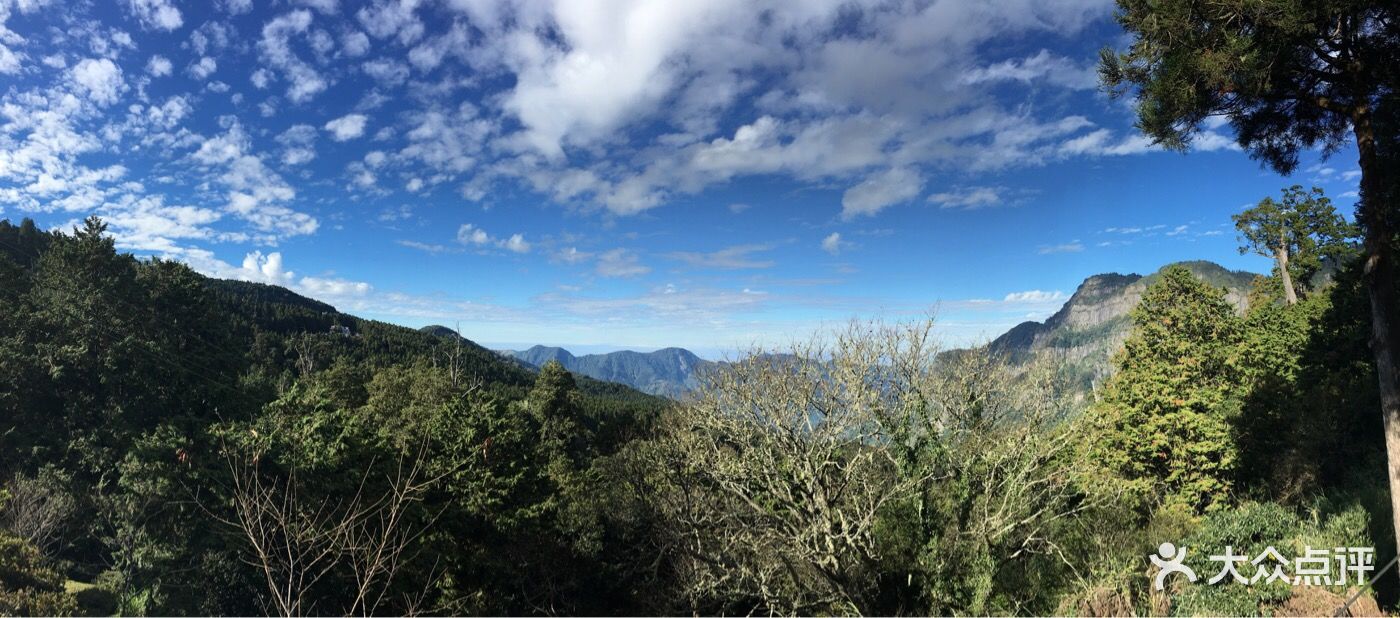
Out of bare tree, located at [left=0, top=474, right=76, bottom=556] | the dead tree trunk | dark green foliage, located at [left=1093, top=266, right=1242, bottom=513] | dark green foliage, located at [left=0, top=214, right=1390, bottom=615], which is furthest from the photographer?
dark green foliage, located at [left=1093, top=266, right=1242, bottom=513]

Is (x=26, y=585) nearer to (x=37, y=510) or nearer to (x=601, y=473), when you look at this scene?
(x=37, y=510)

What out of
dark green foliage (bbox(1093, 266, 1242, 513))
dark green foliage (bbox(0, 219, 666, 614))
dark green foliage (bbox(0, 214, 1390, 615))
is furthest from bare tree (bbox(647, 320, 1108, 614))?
dark green foliage (bbox(0, 219, 666, 614))

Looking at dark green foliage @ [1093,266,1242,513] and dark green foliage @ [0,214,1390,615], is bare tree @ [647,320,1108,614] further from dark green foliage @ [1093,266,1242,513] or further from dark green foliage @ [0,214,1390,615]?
dark green foliage @ [1093,266,1242,513]

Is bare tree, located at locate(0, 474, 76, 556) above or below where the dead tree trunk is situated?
below

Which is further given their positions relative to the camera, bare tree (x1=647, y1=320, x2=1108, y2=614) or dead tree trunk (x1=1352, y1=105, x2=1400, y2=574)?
bare tree (x1=647, y1=320, x2=1108, y2=614)

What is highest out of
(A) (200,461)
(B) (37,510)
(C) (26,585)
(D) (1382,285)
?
(D) (1382,285)

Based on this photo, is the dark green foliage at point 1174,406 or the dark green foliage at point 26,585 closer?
the dark green foliage at point 26,585

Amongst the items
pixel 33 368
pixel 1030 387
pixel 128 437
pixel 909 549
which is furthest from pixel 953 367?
pixel 33 368

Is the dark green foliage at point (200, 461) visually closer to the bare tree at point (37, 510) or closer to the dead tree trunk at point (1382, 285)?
the bare tree at point (37, 510)

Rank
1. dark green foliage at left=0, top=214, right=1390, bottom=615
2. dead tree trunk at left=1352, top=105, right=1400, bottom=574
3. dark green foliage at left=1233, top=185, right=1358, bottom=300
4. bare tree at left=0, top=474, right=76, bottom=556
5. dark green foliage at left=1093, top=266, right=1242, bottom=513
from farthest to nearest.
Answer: dark green foliage at left=1233, top=185, right=1358, bottom=300 → dark green foliage at left=1093, top=266, right=1242, bottom=513 → bare tree at left=0, top=474, right=76, bottom=556 → dark green foliage at left=0, top=214, right=1390, bottom=615 → dead tree trunk at left=1352, top=105, right=1400, bottom=574

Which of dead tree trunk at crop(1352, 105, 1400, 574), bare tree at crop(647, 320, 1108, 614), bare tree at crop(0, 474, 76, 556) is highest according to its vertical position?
dead tree trunk at crop(1352, 105, 1400, 574)

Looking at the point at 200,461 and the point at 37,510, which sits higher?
the point at 200,461

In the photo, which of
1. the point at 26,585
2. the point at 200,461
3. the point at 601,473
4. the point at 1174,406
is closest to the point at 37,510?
the point at 200,461

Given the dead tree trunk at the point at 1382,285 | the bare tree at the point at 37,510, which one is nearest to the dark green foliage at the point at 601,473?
the bare tree at the point at 37,510
